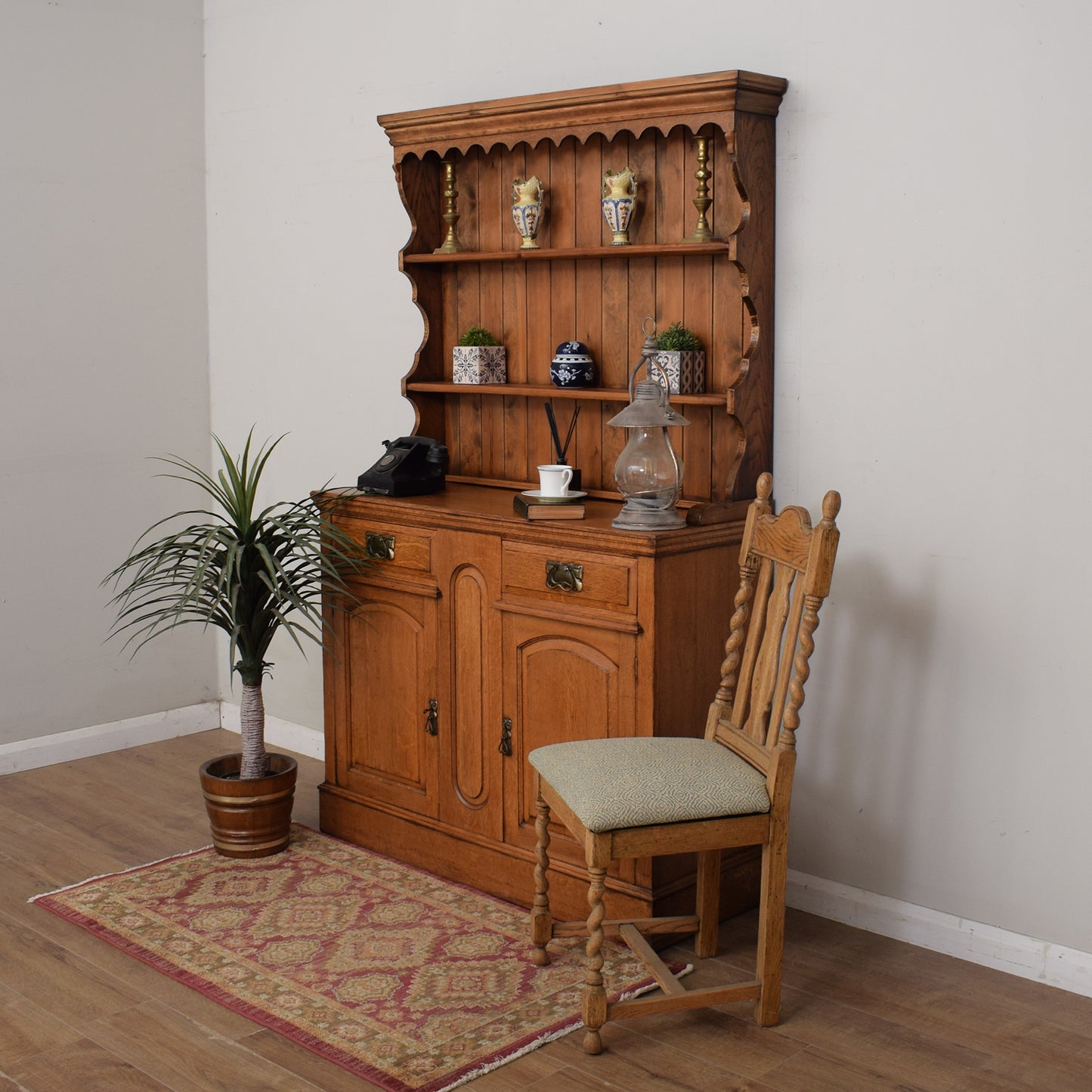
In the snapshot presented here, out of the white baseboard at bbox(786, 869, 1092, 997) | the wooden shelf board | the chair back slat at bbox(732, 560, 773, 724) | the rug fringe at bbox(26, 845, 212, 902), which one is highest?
the wooden shelf board

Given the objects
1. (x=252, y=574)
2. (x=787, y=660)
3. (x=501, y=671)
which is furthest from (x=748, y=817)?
(x=252, y=574)

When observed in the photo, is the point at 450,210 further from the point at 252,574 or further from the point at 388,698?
the point at 388,698

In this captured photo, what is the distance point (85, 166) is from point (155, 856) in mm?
2415

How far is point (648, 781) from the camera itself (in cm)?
265

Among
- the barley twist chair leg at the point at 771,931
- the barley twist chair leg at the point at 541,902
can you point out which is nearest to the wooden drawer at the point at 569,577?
the barley twist chair leg at the point at 541,902

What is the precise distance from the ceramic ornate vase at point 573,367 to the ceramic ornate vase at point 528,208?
0.31m

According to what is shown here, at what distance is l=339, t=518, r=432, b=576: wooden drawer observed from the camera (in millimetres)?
3520

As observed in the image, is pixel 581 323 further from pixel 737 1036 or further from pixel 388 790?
pixel 737 1036

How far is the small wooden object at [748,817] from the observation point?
2613 millimetres

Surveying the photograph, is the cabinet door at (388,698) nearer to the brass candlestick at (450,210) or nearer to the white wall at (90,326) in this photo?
the brass candlestick at (450,210)

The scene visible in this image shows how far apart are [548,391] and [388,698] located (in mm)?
983

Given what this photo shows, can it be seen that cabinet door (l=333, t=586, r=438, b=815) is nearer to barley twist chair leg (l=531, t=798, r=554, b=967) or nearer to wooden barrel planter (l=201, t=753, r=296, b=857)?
wooden barrel planter (l=201, t=753, r=296, b=857)

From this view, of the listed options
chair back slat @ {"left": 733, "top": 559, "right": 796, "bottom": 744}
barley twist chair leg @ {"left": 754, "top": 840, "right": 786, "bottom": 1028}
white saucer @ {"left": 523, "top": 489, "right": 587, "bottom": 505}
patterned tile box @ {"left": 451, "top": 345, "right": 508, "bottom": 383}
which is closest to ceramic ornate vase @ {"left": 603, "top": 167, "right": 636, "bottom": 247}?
patterned tile box @ {"left": 451, "top": 345, "right": 508, "bottom": 383}

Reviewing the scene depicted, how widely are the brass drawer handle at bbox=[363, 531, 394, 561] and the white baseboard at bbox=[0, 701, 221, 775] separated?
1609 mm
